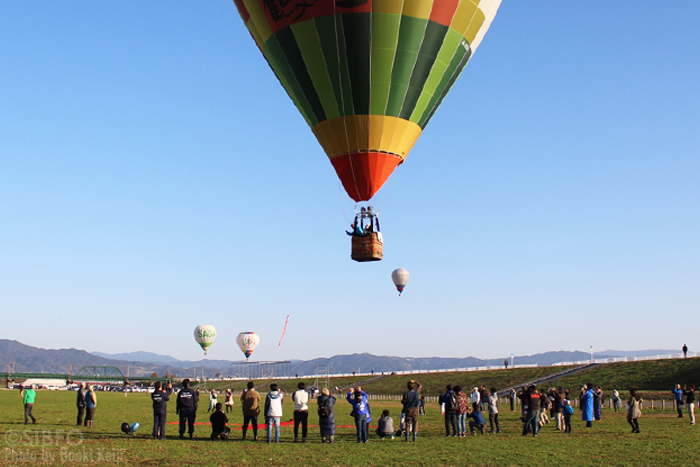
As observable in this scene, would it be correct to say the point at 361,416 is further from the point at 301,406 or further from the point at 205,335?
the point at 205,335

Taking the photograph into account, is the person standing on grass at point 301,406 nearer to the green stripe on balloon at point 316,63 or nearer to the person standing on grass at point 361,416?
the person standing on grass at point 361,416

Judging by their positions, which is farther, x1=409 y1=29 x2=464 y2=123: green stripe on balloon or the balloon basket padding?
x1=409 y1=29 x2=464 y2=123: green stripe on balloon

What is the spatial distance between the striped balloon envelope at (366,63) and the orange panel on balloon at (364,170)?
1.7 inches

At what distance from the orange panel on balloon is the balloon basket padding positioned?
6.81 feet

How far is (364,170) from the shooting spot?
2867 centimetres

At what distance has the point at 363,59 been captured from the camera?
27.5m

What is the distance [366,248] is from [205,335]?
79905mm

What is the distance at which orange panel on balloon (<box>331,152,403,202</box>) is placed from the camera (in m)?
28.5

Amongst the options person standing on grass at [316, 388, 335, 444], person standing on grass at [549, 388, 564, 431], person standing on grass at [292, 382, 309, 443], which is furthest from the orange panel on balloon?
person standing on grass at [316, 388, 335, 444]

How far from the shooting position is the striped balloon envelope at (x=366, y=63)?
88.8 ft

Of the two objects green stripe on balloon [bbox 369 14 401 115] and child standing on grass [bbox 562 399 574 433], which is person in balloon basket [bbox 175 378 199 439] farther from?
green stripe on balloon [bbox 369 14 401 115]

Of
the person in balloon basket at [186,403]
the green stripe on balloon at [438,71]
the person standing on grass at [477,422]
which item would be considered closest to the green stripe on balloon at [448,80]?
the green stripe on balloon at [438,71]

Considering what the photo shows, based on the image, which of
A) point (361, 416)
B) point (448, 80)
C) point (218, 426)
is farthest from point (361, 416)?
point (448, 80)

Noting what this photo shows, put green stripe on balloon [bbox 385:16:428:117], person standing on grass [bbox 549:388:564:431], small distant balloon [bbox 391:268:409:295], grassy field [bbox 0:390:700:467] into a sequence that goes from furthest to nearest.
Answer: small distant balloon [bbox 391:268:409:295] < green stripe on balloon [bbox 385:16:428:117] < person standing on grass [bbox 549:388:564:431] < grassy field [bbox 0:390:700:467]
